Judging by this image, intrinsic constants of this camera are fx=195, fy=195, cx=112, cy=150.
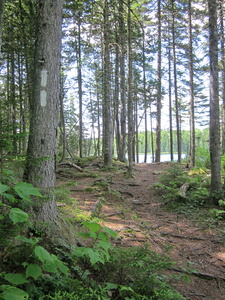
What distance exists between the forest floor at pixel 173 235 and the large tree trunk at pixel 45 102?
2.88 feet

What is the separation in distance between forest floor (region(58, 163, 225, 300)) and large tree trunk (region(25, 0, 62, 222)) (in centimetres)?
88

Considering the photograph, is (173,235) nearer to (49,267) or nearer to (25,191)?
(49,267)

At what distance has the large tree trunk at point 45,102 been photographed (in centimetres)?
293

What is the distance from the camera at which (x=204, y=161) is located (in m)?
12.6

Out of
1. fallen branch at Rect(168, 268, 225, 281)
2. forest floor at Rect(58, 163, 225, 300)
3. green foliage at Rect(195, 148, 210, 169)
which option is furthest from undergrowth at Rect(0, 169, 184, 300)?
green foliage at Rect(195, 148, 210, 169)

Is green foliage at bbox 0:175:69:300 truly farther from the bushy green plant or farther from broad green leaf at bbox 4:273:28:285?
the bushy green plant

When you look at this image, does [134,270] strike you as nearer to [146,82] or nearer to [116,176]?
[116,176]

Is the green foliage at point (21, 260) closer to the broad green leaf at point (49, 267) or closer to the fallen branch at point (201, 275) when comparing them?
the broad green leaf at point (49, 267)

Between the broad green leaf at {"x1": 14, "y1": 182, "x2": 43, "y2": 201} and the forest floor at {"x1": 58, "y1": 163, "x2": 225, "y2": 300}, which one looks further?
the forest floor at {"x1": 58, "y1": 163, "x2": 225, "y2": 300}

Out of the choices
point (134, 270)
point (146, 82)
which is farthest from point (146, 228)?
point (146, 82)

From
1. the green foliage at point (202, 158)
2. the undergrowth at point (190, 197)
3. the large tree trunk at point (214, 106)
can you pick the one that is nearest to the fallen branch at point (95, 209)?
the undergrowth at point (190, 197)

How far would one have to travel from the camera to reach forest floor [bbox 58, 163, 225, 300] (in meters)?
3.16

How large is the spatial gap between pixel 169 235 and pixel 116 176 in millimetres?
6121

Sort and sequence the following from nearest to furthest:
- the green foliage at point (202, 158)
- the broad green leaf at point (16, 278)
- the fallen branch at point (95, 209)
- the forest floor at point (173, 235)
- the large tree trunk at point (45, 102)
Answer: the broad green leaf at point (16, 278) < the large tree trunk at point (45, 102) < the forest floor at point (173, 235) < the fallen branch at point (95, 209) < the green foliage at point (202, 158)
